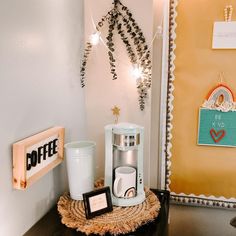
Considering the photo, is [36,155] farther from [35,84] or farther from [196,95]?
[196,95]

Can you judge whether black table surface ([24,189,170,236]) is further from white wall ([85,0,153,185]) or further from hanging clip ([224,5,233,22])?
hanging clip ([224,5,233,22])

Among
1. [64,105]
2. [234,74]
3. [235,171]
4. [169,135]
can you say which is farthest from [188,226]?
[64,105]

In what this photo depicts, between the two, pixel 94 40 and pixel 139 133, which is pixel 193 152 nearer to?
pixel 139 133

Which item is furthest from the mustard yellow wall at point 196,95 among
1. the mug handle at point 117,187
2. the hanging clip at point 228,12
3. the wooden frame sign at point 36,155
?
the wooden frame sign at point 36,155

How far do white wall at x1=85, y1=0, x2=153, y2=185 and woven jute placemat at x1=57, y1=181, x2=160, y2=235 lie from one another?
0.39 metres

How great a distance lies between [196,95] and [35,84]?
0.88 meters

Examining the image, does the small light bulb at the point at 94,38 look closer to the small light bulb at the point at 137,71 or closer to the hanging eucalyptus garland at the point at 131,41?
the hanging eucalyptus garland at the point at 131,41

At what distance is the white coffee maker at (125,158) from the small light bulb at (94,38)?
517 mm

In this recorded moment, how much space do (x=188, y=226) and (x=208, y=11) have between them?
1.23 m

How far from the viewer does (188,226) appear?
174 cm

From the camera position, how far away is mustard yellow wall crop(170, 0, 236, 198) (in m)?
1.53

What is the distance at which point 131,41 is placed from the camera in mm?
1547

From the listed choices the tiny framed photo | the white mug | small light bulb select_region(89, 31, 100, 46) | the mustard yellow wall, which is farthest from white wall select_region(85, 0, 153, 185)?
the tiny framed photo

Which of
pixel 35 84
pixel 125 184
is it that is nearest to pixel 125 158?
pixel 125 184
